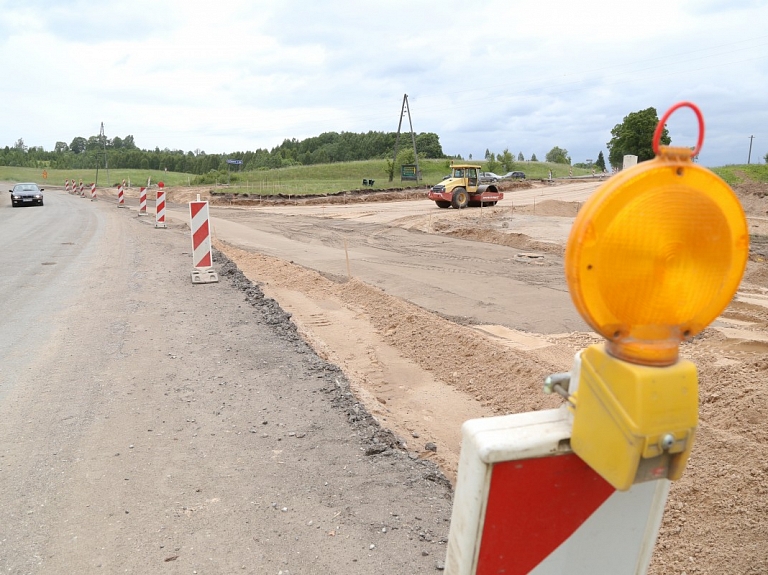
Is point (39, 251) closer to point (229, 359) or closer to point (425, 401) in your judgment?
point (229, 359)

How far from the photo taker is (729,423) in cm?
396

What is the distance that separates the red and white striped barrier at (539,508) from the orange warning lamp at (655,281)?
7.2 inches

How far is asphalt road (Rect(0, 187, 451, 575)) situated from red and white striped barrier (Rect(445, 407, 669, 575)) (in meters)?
1.63

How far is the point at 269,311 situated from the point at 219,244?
9.21 meters

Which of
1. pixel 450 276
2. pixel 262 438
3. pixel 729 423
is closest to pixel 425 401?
pixel 262 438

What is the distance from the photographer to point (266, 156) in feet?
370

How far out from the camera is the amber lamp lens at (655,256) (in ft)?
3.78

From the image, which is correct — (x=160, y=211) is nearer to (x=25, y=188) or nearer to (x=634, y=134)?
(x=25, y=188)

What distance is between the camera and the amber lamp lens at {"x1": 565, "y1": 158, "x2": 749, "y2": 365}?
1151 millimetres

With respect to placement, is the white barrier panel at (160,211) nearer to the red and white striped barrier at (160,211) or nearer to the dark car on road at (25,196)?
the red and white striped barrier at (160,211)

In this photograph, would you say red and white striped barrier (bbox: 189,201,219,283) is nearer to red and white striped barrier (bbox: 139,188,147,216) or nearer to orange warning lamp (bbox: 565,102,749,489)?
orange warning lamp (bbox: 565,102,749,489)

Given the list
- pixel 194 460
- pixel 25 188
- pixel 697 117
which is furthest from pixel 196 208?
pixel 25 188

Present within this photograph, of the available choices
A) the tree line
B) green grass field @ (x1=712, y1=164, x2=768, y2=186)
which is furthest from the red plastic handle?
the tree line

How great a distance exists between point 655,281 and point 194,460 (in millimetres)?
3638
